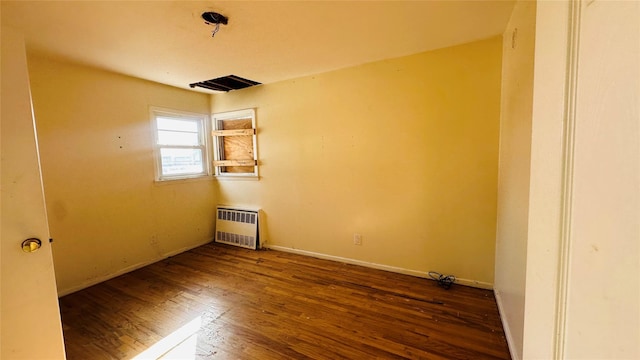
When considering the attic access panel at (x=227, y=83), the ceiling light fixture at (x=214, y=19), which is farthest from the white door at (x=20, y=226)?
the attic access panel at (x=227, y=83)

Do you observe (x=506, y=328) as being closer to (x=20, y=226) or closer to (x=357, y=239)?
(x=357, y=239)

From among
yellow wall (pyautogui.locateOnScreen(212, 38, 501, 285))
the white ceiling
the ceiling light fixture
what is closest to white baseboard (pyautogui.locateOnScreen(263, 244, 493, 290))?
yellow wall (pyautogui.locateOnScreen(212, 38, 501, 285))

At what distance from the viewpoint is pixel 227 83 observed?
133 inches

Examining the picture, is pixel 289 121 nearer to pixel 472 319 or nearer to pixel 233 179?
pixel 233 179

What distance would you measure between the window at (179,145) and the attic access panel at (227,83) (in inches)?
21.9

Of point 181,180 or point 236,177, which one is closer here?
point 181,180

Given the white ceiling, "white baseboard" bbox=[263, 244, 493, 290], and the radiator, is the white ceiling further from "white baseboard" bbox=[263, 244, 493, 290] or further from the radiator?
"white baseboard" bbox=[263, 244, 493, 290]

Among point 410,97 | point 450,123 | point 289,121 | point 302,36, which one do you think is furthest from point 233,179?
point 450,123

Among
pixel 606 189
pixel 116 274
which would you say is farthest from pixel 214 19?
pixel 116 274

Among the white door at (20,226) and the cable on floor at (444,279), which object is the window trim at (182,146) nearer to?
the white door at (20,226)

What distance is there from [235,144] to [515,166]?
3.52 meters

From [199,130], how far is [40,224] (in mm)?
2894

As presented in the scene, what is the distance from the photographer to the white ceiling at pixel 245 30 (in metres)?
1.71

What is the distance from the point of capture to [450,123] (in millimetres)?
2475
